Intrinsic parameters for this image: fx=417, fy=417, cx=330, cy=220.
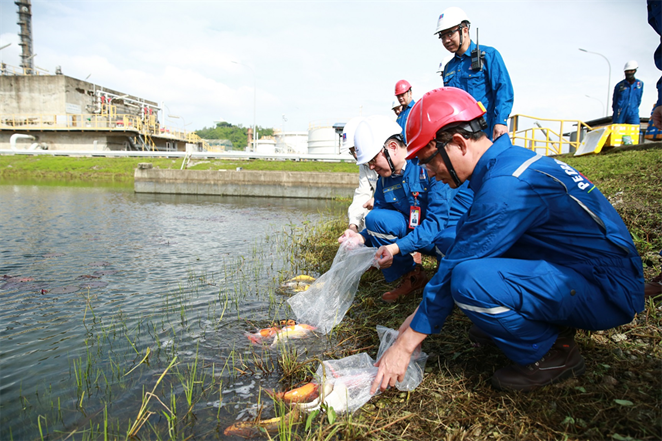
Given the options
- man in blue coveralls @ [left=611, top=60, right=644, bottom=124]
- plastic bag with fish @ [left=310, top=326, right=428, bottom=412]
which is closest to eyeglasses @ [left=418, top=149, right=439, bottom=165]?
plastic bag with fish @ [left=310, top=326, right=428, bottom=412]

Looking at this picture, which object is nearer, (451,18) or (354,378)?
(354,378)

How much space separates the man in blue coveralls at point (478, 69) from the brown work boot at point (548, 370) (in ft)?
9.05

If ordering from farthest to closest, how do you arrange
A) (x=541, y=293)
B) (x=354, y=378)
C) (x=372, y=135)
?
(x=372, y=135), (x=354, y=378), (x=541, y=293)

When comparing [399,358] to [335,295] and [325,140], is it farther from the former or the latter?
[325,140]

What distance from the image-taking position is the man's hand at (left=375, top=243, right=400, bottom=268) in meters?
2.89

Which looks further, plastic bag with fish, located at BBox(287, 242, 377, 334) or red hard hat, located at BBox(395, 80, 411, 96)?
red hard hat, located at BBox(395, 80, 411, 96)

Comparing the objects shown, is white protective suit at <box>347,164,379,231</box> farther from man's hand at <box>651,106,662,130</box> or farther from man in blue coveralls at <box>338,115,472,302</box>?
man's hand at <box>651,106,662,130</box>

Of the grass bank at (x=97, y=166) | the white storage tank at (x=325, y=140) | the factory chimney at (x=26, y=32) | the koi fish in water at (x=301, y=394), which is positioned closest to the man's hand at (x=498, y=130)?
the koi fish in water at (x=301, y=394)

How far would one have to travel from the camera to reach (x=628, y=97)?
32.9 feet

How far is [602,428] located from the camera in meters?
1.60

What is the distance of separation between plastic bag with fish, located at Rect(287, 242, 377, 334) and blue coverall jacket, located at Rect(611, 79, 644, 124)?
1007cm

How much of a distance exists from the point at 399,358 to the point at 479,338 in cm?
75

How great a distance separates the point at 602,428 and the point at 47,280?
503 centimetres

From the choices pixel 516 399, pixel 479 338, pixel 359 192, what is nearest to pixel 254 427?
pixel 516 399
